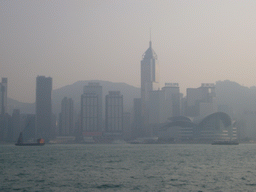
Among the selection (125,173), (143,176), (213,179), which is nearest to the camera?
(213,179)

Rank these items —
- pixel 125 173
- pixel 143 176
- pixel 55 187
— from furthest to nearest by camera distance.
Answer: pixel 125 173
pixel 143 176
pixel 55 187

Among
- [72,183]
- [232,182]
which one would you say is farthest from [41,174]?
[232,182]

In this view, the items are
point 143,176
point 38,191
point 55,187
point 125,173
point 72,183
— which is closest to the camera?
point 38,191

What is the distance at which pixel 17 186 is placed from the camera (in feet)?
185

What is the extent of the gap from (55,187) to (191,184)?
20266 mm

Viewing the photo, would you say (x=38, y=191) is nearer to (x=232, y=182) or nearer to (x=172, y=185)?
(x=172, y=185)

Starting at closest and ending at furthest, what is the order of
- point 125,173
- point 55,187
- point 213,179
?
point 55,187 < point 213,179 < point 125,173

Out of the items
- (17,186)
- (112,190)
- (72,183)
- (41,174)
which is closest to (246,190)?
(112,190)

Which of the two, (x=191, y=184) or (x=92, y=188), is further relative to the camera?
(x=191, y=184)

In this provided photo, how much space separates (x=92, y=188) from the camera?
180 ft

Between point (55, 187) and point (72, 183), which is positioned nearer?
point (55, 187)

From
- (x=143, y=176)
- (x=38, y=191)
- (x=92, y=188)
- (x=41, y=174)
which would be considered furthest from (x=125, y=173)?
(x=38, y=191)

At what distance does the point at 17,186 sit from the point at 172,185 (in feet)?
74.5

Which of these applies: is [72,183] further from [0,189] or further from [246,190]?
[246,190]
